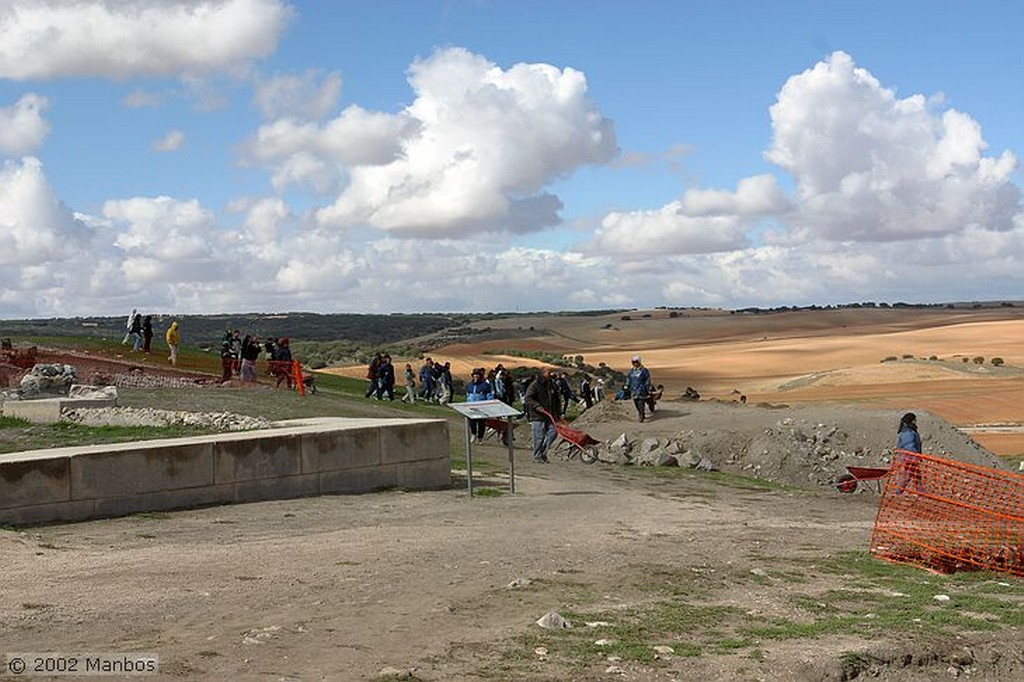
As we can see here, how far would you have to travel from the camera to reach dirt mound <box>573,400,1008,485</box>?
88.2ft

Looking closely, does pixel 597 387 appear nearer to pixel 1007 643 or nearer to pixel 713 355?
pixel 1007 643

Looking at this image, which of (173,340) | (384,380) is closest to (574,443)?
(384,380)

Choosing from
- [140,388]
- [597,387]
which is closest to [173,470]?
[140,388]

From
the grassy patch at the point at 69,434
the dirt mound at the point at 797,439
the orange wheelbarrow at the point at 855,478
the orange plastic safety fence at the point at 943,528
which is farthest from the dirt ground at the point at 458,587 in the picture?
the dirt mound at the point at 797,439

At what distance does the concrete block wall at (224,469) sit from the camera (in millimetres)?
13703

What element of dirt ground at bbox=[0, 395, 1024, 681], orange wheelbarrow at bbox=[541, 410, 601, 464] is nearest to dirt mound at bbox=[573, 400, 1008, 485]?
orange wheelbarrow at bbox=[541, 410, 601, 464]

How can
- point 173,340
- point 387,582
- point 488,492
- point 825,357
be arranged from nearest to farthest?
1. point 387,582
2. point 488,492
3. point 173,340
4. point 825,357

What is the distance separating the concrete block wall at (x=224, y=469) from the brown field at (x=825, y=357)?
23216 mm

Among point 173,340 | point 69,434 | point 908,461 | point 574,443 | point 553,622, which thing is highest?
point 173,340

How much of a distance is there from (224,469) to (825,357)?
8372 centimetres

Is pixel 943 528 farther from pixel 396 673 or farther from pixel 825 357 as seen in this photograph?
pixel 825 357

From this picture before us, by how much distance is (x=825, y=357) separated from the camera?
311 feet

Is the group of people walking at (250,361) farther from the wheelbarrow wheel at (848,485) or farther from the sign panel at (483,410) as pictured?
the sign panel at (483,410)

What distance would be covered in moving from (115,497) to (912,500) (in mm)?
9493
